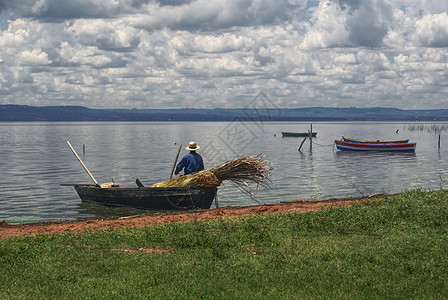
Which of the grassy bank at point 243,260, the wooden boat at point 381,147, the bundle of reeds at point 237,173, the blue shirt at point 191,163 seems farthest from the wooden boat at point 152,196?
the wooden boat at point 381,147

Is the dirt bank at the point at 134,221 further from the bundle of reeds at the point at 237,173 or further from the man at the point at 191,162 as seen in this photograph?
the man at the point at 191,162

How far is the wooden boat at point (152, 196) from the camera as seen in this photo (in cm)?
2043

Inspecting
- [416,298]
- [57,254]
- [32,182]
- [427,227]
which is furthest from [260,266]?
[32,182]

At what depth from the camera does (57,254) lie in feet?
34.5

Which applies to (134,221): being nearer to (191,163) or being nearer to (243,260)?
(191,163)

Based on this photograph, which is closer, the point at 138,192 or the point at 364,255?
the point at 364,255

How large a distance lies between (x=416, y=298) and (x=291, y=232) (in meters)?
5.03

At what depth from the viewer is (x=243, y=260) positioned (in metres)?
9.87

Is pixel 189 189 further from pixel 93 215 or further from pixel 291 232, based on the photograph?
pixel 291 232

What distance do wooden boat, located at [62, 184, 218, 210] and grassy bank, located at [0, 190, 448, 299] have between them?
21.2 ft

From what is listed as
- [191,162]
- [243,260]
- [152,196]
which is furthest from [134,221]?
[243,260]

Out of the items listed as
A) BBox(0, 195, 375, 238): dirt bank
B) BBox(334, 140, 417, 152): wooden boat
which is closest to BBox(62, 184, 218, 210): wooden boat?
BBox(0, 195, 375, 238): dirt bank

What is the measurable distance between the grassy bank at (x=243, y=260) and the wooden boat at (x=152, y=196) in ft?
21.2

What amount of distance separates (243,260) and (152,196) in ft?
40.0
